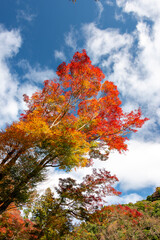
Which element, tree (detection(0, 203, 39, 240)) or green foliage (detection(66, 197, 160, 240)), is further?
green foliage (detection(66, 197, 160, 240))

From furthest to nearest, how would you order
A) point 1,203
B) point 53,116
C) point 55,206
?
point 53,116 < point 55,206 < point 1,203

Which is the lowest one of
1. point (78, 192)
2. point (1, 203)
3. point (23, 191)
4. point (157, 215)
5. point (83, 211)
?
point (1, 203)

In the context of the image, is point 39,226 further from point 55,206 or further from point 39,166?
point 39,166

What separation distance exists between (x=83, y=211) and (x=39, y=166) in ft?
10.9

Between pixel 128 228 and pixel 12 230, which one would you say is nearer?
pixel 12 230

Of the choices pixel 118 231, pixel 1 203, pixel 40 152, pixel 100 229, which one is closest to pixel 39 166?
pixel 40 152

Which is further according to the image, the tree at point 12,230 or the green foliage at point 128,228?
the green foliage at point 128,228

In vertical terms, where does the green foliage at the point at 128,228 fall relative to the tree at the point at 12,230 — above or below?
above

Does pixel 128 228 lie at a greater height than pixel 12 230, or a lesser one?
greater

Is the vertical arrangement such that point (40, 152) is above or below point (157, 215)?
below

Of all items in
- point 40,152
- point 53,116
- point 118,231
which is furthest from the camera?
point 118,231

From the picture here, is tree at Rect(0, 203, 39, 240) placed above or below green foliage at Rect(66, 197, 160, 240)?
below

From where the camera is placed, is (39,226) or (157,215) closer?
(39,226)

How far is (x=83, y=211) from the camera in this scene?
742 cm
